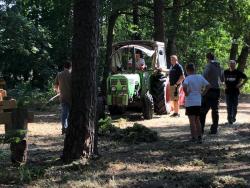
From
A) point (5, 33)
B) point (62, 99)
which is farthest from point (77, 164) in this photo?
point (5, 33)

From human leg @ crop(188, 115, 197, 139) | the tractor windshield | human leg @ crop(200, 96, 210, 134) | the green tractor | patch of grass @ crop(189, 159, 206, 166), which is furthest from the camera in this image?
the tractor windshield

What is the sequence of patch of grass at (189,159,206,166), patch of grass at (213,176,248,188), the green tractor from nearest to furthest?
patch of grass at (213,176,248,188) < patch of grass at (189,159,206,166) < the green tractor

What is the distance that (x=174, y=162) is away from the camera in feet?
30.8

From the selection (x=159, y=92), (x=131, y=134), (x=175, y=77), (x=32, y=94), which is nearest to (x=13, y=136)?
(x=131, y=134)

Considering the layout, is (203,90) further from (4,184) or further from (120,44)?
(120,44)

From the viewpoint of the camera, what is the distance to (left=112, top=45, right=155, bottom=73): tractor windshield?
57.8 ft

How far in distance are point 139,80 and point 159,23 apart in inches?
275

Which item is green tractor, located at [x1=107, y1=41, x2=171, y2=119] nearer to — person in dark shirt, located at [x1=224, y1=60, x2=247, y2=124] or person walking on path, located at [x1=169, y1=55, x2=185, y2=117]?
person walking on path, located at [x1=169, y1=55, x2=185, y2=117]

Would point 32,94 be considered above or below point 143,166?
above

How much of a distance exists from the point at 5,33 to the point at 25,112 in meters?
14.0

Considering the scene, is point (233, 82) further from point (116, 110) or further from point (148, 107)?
point (116, 110)

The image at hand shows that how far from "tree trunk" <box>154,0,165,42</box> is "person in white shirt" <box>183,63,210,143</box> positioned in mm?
11659

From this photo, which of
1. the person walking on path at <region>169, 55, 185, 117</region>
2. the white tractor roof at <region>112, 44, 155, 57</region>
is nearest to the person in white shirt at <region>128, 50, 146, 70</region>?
the white tractor roof at <region>112, 44, 155, 57</region>

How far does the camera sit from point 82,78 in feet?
28.4
